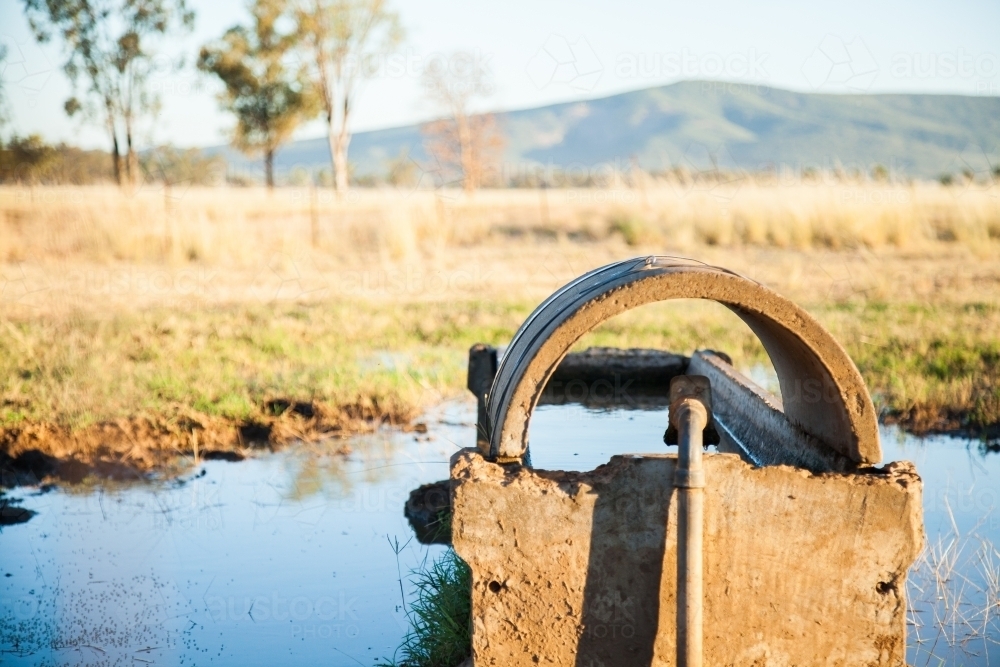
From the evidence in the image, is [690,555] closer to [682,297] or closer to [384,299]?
[682,297]

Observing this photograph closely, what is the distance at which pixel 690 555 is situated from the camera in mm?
2438

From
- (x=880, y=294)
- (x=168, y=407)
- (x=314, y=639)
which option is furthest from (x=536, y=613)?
(x=880, y=294)

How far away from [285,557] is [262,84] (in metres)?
31.7

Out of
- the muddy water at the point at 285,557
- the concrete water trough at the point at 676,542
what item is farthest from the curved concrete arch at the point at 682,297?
the muddy water at the point at 285,557

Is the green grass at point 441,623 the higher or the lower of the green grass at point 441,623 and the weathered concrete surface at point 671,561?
the lower

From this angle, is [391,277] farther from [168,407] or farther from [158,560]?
[158,560]

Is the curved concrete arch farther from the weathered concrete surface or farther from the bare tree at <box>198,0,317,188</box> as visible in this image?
the bare tree at <box>198,0,317,188</box>

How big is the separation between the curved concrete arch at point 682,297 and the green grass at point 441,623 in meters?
0.69

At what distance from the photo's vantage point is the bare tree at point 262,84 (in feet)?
107

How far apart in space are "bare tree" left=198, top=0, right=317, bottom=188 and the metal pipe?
32875 millimetres

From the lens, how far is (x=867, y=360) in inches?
289

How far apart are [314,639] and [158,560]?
109 cm

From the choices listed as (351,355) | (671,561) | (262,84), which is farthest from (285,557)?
(262,84)

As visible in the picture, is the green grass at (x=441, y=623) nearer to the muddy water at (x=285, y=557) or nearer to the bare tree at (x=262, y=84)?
the muddy water at (x=285, y=557)
